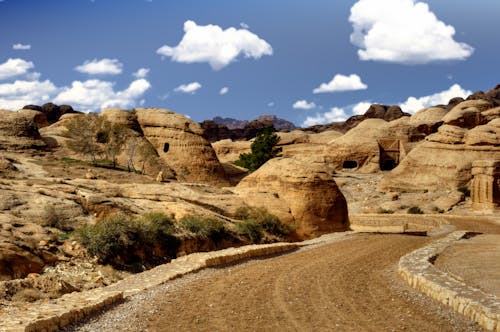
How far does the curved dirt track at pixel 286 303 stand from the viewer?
29.8ft

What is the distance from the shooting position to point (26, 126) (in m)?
32.5

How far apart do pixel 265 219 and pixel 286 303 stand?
35.9 feet

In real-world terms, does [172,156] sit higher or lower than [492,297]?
higher

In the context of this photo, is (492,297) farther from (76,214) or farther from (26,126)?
(26,126)

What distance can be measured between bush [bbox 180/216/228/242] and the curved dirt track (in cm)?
429

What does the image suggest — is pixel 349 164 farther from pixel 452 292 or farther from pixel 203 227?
pixel 452 292

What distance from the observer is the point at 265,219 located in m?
21.3

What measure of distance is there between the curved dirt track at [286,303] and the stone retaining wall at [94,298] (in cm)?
27

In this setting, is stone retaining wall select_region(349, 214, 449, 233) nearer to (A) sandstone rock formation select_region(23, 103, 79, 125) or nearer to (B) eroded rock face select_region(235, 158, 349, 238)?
(B) eroded rock face select_region(235, 158, 349, 238)

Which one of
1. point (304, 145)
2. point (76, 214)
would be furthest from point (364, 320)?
point (304, 145)

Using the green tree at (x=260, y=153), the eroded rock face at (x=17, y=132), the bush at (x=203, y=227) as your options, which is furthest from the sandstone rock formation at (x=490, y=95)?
the bush at (x=203, y=227)

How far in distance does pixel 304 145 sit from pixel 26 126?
34335 millimetres

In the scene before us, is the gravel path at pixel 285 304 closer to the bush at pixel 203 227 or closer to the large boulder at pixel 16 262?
the large boulder at pixel 16 262

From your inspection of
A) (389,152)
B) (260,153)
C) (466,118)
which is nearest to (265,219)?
(260,153)
